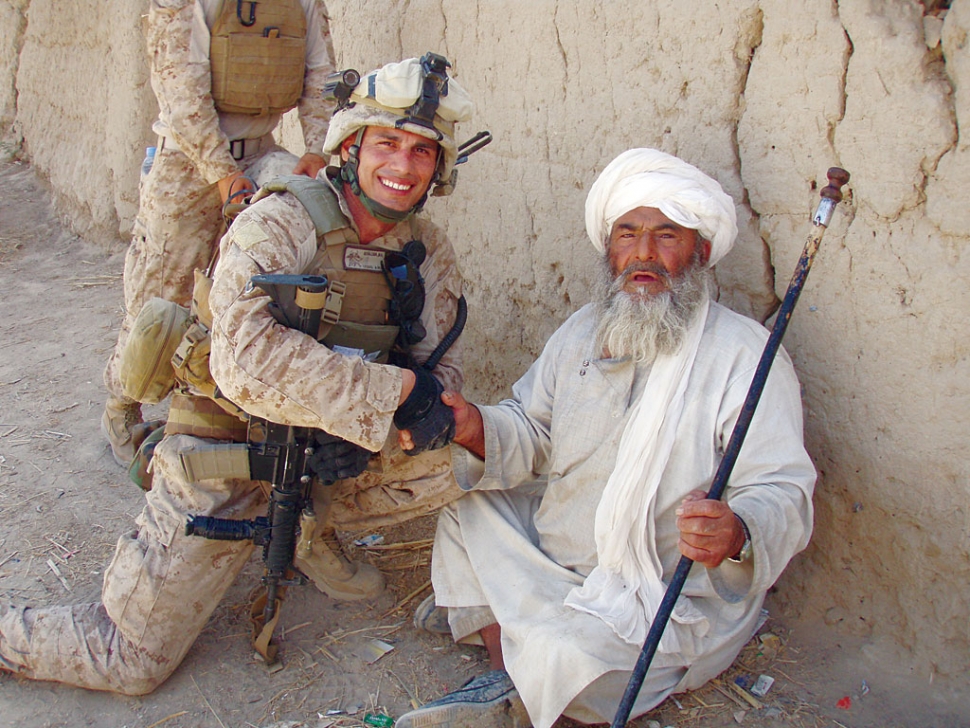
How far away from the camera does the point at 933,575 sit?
2.59 metres

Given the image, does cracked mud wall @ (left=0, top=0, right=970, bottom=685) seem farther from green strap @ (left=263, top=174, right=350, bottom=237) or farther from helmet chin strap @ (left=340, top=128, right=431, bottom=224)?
green strap @ (left=263, top=174, right=350, bottom=237)

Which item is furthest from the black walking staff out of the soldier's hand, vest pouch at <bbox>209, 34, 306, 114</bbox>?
vest pouch at <bbox>209, 34, 306, 114</bbox>

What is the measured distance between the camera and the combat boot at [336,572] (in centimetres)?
313

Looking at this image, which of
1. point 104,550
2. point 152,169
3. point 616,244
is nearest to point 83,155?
point 152,169

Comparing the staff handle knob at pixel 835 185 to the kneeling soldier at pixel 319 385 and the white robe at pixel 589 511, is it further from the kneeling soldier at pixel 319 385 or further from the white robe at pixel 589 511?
the kneeling soldier at pixel 319 385

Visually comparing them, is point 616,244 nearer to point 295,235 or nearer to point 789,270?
point 789,270

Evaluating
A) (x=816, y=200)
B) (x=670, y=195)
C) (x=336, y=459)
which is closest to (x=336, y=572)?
(x=336, y=459)

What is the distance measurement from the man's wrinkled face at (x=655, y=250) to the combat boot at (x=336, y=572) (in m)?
1.33

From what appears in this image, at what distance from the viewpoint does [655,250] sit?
274cm

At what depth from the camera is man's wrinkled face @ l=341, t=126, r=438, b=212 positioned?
2.74m

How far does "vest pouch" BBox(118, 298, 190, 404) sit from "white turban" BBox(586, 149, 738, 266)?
1377 millimetres

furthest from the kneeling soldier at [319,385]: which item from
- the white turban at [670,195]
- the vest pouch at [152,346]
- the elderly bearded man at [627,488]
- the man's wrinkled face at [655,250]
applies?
the man's wrinkled face at [655,250]

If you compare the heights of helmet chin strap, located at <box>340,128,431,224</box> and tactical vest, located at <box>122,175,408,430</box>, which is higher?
helmet chin strap, located at <box>340,128,431,224</box>

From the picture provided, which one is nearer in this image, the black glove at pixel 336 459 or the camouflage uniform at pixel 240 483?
the camouflage uniform at pixel 240 483
